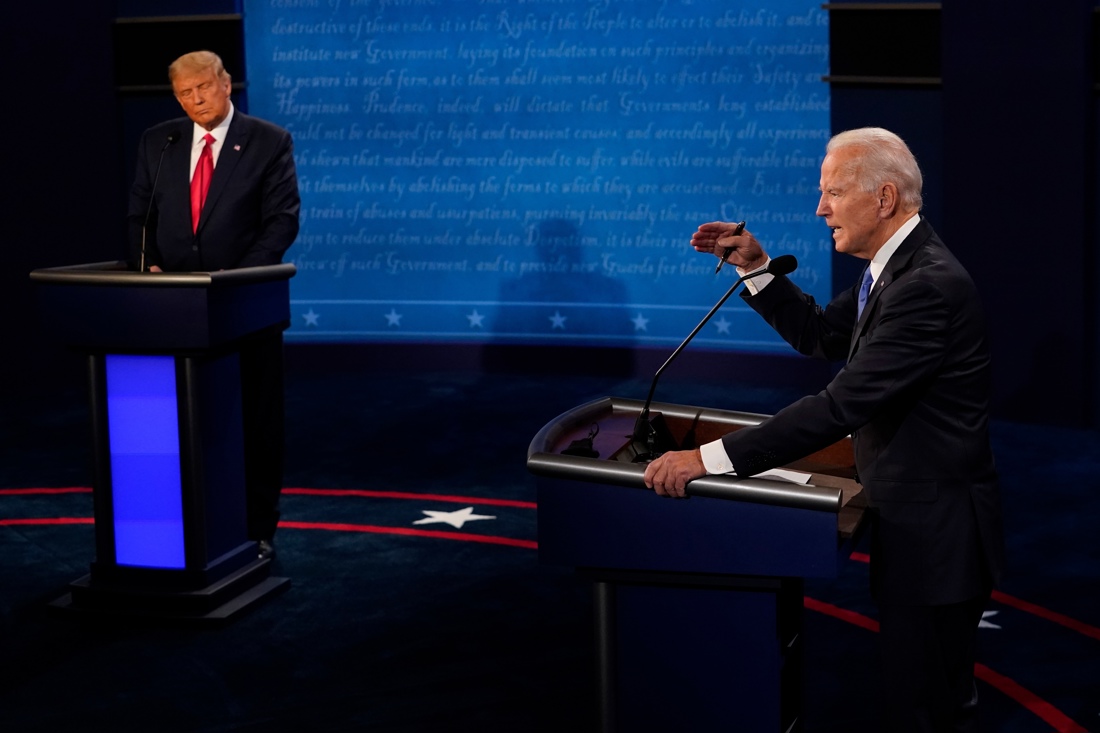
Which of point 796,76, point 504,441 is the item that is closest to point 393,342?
point 504,441

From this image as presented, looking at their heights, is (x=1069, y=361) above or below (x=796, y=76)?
below

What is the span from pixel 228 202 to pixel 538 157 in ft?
12.6

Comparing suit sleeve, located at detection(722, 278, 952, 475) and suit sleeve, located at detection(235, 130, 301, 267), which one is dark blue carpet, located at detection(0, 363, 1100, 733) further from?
suit sleeve, located at detection(235, 130, 301, 267)

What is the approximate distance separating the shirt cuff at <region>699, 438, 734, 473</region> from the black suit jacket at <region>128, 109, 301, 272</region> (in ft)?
8.29

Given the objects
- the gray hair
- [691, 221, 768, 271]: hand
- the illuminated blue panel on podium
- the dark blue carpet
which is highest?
the gray hair

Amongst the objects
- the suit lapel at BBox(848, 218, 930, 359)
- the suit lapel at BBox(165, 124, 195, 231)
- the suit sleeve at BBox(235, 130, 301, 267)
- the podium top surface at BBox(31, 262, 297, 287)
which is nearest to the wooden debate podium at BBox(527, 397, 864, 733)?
the suit lapel at BBox(848, 218, 930, 359)

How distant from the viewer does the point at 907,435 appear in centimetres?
260

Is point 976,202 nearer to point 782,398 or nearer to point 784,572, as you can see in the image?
point 782,398

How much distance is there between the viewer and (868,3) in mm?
7086

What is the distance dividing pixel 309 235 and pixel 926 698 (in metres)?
6.56

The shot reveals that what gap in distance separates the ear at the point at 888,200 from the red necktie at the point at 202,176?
2.78 m

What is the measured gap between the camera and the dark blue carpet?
3689 millimetres

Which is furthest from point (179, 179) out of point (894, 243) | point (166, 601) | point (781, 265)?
point (894, 243)

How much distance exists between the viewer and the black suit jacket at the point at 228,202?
A: 473 cm
